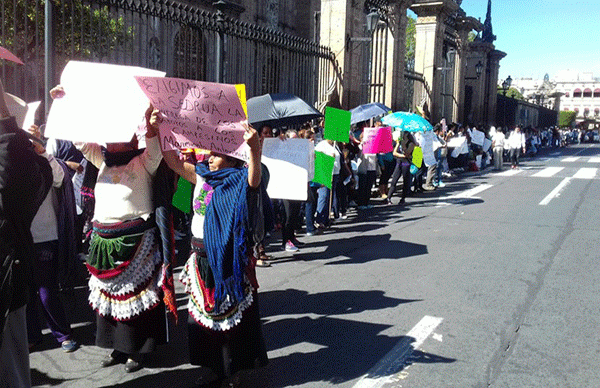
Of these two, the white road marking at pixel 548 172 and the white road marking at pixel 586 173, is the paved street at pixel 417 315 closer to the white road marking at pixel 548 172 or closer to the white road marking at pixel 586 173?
the white road marking at pixel 548 172

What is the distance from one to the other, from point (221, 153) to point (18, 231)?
119cm

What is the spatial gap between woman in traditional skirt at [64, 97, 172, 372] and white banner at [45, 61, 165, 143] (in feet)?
1.12

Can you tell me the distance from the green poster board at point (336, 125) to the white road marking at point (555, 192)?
5.47m

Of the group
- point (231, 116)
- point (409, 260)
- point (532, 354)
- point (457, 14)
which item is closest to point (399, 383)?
point (532, 354)

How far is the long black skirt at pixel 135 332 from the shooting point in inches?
153

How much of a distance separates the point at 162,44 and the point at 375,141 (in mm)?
4727

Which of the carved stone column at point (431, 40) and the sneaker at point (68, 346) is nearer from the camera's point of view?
the sneaker at point (68, 346)

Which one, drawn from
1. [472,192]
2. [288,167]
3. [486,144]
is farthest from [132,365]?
[486,144]

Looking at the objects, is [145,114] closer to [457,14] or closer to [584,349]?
[584,349]

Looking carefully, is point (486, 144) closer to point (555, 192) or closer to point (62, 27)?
point (555, 192)

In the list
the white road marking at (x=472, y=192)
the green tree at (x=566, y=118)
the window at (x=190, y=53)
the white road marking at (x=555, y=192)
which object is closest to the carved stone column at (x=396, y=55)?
the white road marking at (x=472, y=192)

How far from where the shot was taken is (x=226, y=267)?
358 centimetres

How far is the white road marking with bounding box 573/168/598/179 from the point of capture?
19.0 m

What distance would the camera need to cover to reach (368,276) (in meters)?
6.51
